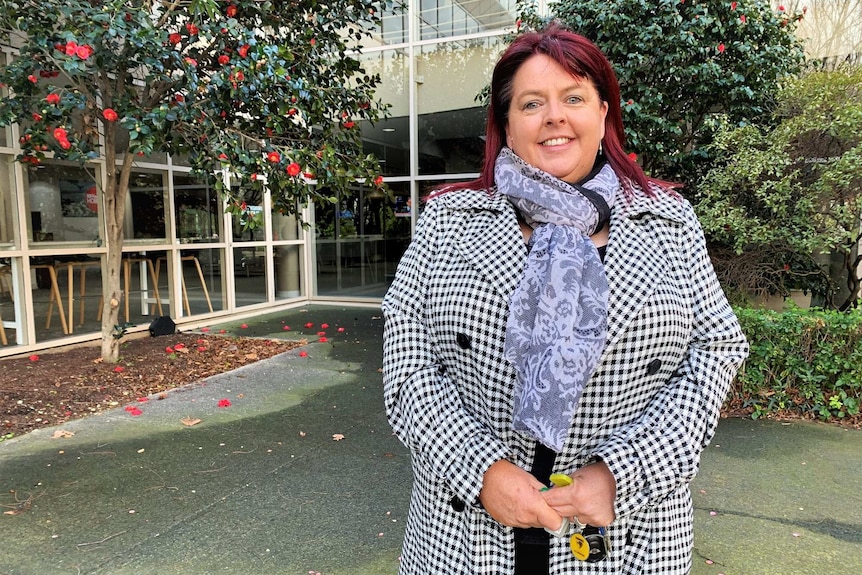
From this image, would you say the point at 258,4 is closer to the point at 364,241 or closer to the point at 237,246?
the point at 237,246

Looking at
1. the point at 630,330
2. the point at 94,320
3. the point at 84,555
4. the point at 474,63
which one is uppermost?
the point at 474,63

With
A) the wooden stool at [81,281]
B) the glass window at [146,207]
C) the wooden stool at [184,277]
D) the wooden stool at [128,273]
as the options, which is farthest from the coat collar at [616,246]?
the wooden stool at [184,277]

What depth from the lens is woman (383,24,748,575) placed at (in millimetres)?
1160

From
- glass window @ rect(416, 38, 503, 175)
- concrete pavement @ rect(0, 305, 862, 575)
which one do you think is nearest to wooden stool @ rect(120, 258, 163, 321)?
concrete pavement @ rect(0, 305, 862, 575)

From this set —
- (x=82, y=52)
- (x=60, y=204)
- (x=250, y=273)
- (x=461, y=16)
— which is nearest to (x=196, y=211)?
(x=250, y=273)

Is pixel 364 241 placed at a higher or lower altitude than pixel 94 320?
higher

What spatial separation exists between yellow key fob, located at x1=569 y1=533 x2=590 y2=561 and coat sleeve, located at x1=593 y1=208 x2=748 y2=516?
0.09m

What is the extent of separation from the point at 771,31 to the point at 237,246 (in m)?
7.50

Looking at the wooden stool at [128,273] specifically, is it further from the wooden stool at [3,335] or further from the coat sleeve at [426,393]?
the coat sleeve at [426,393]

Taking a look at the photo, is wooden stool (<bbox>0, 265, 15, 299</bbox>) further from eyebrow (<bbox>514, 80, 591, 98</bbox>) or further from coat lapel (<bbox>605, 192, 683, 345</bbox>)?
coat lapel (<bbox>605, 192, 683, 345</bbox>)

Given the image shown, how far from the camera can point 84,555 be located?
8.66ft

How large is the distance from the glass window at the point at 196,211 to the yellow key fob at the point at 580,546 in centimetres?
748

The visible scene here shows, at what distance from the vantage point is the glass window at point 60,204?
618 cm

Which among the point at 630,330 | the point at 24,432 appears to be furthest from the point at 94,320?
the point at 630,330
